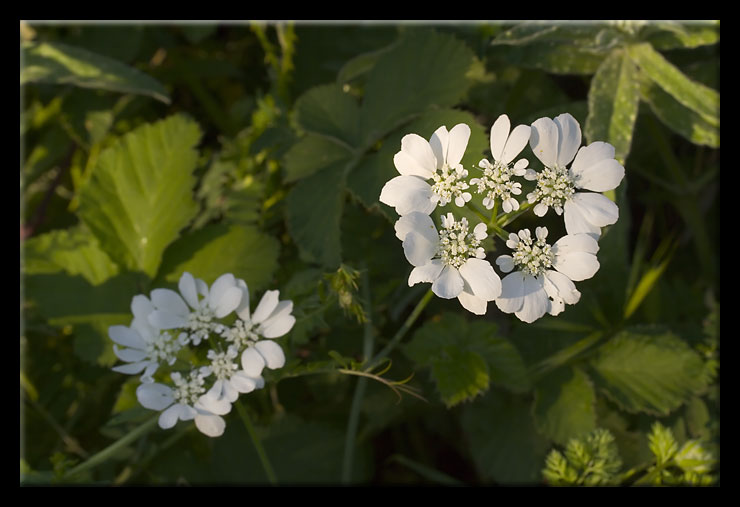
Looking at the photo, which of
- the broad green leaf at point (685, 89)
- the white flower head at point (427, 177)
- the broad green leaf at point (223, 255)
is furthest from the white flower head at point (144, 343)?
the broad green leaf at point (685, 89)

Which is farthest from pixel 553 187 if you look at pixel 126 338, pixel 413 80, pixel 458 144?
pixel 126 338

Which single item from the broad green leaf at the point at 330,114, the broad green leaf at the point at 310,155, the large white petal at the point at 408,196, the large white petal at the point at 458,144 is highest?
the broad green leaf at the point at 330,114

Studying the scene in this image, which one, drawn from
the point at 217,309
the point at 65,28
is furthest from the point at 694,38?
the point at 65,28

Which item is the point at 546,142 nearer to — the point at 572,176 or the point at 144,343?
the point at 572,176

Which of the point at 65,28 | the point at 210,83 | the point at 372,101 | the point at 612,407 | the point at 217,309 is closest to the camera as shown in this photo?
the point at 217,309

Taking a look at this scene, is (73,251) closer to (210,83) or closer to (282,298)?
(282,298)

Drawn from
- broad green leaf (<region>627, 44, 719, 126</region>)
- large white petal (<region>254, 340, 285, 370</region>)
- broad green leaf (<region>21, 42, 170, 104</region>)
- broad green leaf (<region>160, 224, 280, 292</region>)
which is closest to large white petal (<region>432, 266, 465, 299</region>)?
large white petal (<region>254, 340, 285, 370</region>)

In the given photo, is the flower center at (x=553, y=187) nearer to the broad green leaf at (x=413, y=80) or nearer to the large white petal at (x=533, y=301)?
the large white petal at (x=533, y=301)

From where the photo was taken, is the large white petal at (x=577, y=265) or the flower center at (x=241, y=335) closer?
the large white petal at (x=577, y=265)
